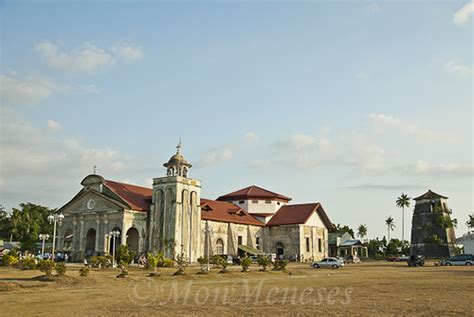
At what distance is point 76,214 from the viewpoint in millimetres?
54938

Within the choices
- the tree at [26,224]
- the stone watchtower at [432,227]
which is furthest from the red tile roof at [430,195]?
the tree at [26,224]

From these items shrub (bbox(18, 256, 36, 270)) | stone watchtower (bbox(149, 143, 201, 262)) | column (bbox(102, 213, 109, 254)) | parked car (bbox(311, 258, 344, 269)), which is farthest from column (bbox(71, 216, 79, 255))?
parked car (bbox(311, 258, 344, 269))

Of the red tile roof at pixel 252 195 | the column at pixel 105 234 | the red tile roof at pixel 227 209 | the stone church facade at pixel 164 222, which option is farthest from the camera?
the red tile roof at pixel 252 195

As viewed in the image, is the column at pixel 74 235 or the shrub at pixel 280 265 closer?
the shrub at pixel 280 265

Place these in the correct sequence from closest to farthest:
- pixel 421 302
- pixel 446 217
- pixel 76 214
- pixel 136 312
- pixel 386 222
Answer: pixel 136 312
pixel 421 302
pixel 76 214
pixel 446 217
pixel 386 222

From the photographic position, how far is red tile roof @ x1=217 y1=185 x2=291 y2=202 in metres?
68.8

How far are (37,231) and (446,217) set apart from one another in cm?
6897

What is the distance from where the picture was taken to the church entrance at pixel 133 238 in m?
52.8

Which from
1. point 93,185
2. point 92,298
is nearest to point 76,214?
point 93,185

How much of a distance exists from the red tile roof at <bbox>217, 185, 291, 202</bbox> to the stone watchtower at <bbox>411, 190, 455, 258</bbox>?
22262 millimetres

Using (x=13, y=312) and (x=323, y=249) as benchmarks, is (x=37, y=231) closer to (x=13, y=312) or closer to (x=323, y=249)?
(x=323, y=249)

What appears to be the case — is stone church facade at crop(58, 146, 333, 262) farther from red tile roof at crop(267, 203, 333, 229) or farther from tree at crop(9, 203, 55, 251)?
tree at crop(9, 203, 55, 251)

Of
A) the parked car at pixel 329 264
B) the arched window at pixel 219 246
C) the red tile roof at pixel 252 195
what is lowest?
the parked car at pixel 329 264

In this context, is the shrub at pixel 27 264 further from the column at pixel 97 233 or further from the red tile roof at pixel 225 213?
the red tile roof at pixel 225 213
